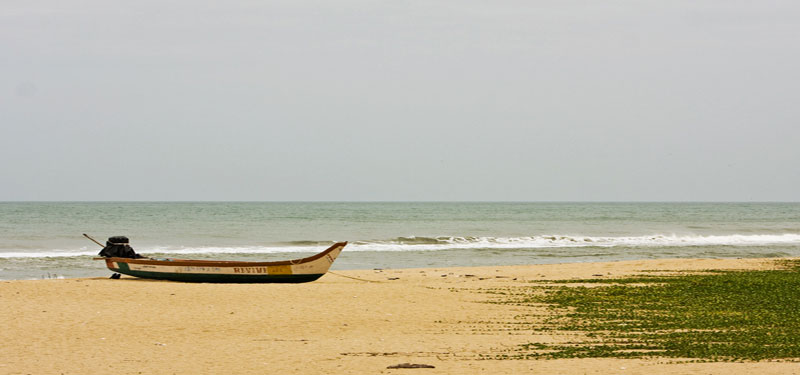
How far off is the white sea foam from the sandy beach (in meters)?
16.7

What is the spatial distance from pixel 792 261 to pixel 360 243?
2138 centimetres

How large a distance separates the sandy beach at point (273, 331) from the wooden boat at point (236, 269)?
45cm

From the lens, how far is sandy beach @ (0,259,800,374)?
1005 centimetres

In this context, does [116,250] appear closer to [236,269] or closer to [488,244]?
[236,269]

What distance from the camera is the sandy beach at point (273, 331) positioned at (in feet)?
33.0

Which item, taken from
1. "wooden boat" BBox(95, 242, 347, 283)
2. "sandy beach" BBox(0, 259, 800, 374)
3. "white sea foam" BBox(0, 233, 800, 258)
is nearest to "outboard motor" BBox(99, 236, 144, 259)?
"wooden boat" BBox(95, 242, 347, 283)

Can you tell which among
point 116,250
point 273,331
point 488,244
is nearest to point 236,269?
point 116,250

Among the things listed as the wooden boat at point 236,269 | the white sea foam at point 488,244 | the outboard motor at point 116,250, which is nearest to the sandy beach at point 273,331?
the wooden boat at point 236,269

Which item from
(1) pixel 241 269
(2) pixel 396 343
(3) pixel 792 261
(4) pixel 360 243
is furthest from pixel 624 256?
(2) pixel 396 343

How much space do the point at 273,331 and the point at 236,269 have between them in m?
7.31

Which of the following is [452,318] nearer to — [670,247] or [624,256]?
[624,256]

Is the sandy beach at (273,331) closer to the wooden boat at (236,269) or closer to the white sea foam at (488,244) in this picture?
the wooden boat at (236,269)

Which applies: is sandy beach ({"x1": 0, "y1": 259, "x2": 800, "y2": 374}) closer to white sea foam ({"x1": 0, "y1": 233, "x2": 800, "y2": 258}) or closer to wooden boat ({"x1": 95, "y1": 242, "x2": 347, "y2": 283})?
wooden boat ({"x1": 95, "y1": 242, "x2": 347, "y2": 283})

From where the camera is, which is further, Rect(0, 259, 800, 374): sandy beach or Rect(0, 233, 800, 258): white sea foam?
Rect(0, 233, 800, 258): white sea foam
